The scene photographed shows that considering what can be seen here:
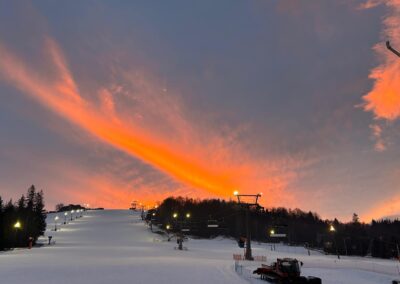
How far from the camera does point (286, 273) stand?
1188 inches

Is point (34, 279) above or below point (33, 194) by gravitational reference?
below

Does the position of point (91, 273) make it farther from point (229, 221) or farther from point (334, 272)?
point (229, 221)

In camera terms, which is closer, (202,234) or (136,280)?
(136,280)

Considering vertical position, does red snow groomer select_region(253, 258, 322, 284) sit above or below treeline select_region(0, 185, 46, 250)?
below

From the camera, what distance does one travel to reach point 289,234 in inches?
7185

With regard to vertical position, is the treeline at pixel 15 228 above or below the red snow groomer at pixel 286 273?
above

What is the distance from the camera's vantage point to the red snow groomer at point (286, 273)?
28866mm

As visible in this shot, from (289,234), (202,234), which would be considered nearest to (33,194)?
(202,234)

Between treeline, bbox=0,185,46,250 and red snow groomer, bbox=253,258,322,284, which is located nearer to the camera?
red snow groomer, bbox=253,258,322,284

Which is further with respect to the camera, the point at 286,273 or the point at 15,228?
the point at 15,228

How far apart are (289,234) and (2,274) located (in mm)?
166119

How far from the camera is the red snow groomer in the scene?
28866mm

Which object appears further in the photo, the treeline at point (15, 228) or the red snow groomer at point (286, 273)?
the treeline at point (15, 228)

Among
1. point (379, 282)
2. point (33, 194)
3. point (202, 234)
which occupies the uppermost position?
point (33, 194)
